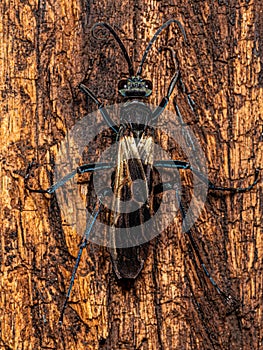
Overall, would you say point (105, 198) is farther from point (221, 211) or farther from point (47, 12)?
point (47, 12)

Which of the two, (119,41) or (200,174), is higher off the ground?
(119,41)

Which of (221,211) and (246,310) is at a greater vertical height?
(221,211)

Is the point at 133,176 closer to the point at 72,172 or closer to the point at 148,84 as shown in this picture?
the point at 72,172

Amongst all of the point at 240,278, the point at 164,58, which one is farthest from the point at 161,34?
the point at 240,278

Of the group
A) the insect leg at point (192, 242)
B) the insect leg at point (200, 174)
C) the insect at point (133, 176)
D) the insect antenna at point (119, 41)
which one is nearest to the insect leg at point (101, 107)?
the insect at point (133, 176)

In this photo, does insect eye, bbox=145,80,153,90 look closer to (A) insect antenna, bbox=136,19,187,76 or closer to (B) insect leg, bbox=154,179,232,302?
(A) insect antenna, bbox=136,19,187,76

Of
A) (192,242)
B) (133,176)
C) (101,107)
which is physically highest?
(101,107)

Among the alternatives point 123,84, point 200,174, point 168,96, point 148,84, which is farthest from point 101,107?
point 200,174

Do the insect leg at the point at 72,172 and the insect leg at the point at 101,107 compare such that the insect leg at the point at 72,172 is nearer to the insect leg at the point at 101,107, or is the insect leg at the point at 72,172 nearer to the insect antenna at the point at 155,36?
the insect leg at the point at 101,107
